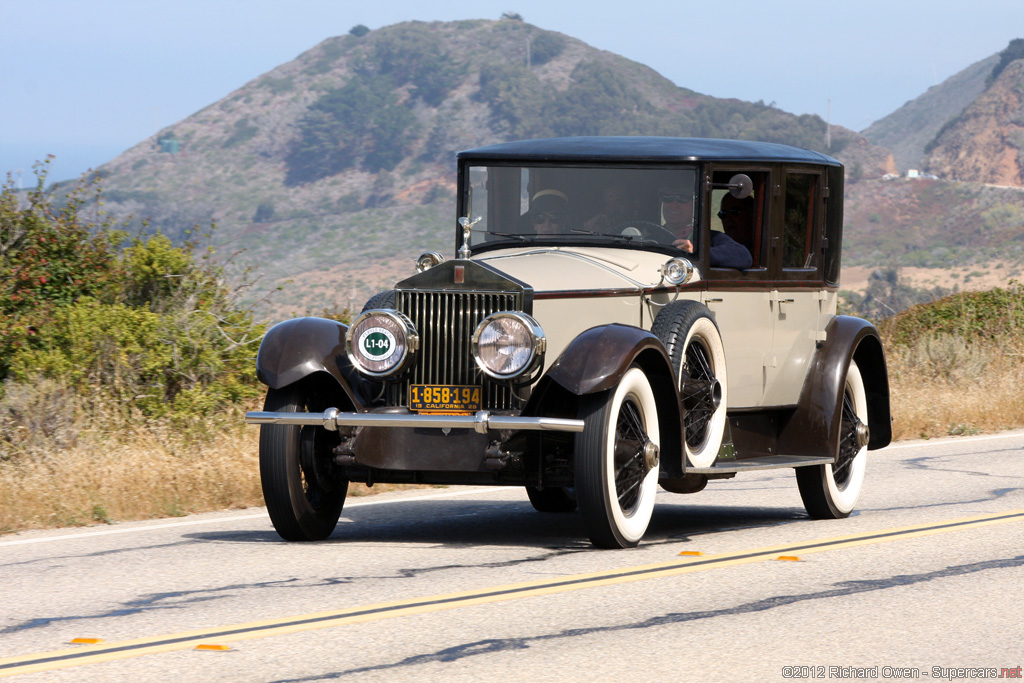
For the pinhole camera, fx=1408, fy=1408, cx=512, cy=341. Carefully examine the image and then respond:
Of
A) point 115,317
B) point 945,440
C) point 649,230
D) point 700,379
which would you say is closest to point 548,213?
point 649,230

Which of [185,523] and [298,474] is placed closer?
[298,474]

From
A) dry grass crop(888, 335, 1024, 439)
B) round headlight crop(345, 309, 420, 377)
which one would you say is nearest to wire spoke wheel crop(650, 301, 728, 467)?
round headlight crop(345, 309, 420, 377)

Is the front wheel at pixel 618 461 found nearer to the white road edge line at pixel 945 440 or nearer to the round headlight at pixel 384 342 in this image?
the round headlight at pixel 384 342

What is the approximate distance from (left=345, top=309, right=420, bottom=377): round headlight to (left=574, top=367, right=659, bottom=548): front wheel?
101cm

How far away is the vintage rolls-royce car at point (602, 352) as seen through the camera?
7.44 metres

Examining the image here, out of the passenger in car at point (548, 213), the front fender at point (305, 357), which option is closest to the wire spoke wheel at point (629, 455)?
the front fender at point (305, 357)

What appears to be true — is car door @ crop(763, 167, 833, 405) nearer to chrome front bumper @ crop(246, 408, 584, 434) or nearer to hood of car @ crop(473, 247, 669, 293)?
hood of car @ crop(473, 247, 669, 293)

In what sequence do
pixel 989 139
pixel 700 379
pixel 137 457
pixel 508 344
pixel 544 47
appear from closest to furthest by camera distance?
pixel 508 344 < pixel 700 379 < pixel 137 457 < pixel 989 139 < pixel 544 47

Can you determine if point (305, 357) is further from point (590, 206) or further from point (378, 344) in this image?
point (590, 206)

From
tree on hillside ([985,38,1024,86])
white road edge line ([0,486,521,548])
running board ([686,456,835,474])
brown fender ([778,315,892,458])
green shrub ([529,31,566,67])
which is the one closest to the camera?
running board ([686,456,835,474])

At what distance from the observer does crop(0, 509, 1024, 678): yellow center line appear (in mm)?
5195

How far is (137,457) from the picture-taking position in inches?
418

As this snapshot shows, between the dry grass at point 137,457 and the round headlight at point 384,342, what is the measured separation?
98.2 inches

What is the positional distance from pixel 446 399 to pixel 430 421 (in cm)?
49
